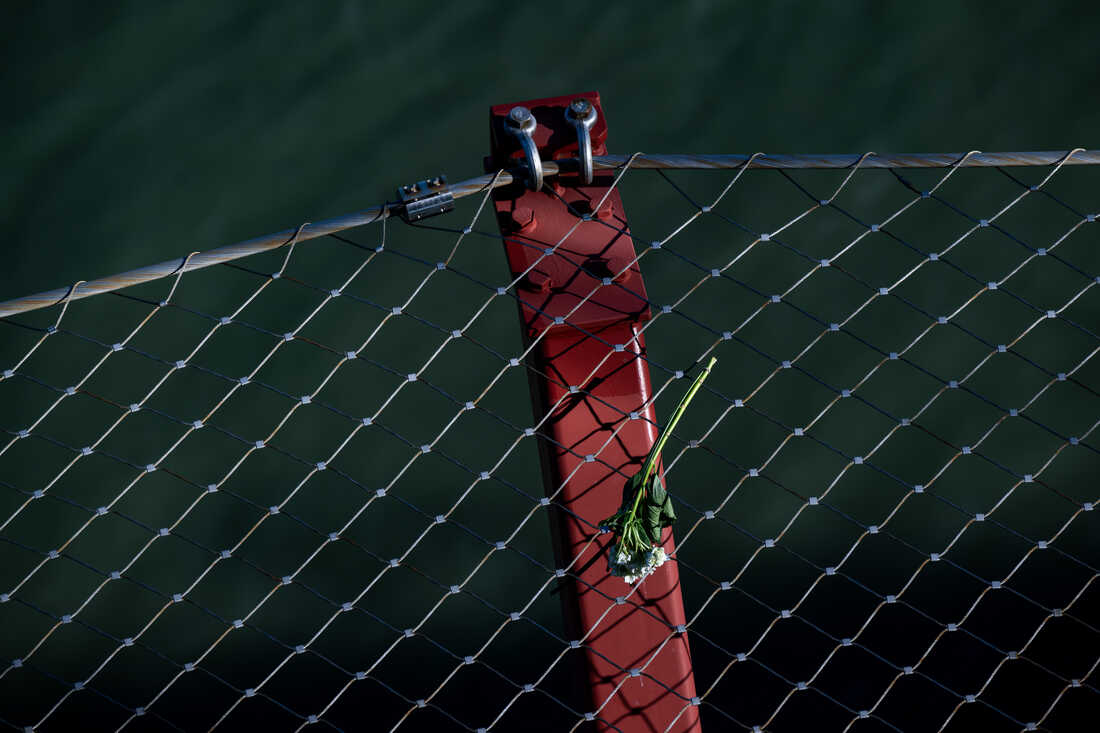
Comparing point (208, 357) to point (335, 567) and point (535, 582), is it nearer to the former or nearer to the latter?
point (335, 567)

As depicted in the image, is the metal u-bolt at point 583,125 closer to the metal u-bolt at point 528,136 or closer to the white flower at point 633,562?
the metal u-bolt at point 528,136

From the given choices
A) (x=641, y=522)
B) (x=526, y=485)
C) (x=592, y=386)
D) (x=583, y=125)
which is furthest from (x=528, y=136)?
(x=526, y=485)

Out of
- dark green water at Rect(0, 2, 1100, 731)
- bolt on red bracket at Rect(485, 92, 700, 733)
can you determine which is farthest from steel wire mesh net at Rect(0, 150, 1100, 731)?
bolt on red bracket at Rect(485, 92, 700, 733)

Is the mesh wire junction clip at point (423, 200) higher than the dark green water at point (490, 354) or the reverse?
higher

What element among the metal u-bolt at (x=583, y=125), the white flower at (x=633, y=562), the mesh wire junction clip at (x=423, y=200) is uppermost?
Result: the metal u-bolt at (x=583, y=125)

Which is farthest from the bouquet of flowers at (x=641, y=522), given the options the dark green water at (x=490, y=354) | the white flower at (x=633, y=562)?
the dark green water at (x=490, y=354)

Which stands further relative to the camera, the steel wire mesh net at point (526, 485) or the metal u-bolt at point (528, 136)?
the steel wire mesh net at point (526, 485)

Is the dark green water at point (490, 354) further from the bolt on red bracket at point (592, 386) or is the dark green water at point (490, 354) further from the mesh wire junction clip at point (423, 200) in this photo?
the mesh wire junction clip at point (423, 200)

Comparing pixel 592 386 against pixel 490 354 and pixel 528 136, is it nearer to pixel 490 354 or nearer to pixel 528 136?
pixel 528 136
